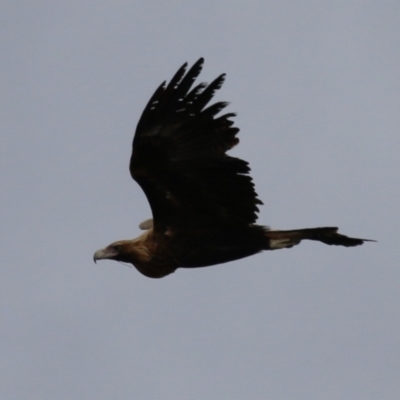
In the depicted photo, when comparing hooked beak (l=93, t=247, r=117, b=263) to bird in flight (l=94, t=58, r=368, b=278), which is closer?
bird in flight (l=94, t=58, r=368, b=278)

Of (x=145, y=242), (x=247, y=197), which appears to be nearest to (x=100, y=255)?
(x=145, y=242)

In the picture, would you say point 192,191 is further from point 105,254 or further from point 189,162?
point 105,254

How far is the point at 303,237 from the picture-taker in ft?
50.9

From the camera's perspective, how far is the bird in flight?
582 inches

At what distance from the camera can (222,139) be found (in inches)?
589

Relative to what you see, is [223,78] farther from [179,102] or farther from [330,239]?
[330,239]

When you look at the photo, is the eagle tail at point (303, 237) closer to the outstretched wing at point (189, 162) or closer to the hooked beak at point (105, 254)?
the outstretched wing at point (189, 162)

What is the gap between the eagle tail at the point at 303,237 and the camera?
50.8 ft

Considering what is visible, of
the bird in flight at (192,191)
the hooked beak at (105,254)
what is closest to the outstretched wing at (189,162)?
the bird in flight at (192,191)

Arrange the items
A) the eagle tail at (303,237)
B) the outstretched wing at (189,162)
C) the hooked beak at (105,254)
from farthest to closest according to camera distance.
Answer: the hooked beak at (105,254) < the eagle tail at (303,237) < the outstretched wing at (189,162)

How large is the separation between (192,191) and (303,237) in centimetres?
117

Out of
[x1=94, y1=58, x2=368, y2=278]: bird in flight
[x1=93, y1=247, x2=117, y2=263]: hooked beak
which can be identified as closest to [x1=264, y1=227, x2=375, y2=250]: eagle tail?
[x1=94, y1=58, x2=368, y2=278]: bird in flight

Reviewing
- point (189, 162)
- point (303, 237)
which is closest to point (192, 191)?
point (189, 162)

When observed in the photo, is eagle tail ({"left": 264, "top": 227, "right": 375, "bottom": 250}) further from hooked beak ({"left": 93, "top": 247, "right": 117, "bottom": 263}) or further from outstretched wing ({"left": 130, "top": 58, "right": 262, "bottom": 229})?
hooked beak ({"left": 93, "top": 247, "right": 117, "bottom": 263})
